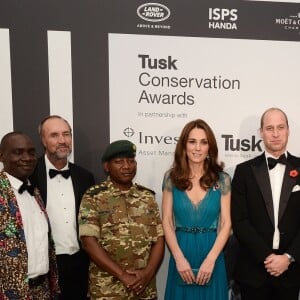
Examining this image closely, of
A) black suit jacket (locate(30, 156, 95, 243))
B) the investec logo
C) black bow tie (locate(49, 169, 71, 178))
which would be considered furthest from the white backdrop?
black bow tie (locate(49, 169, 71, 178))

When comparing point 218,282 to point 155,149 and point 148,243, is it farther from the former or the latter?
point 155,149

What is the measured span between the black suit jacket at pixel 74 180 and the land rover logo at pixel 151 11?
156 centimetres

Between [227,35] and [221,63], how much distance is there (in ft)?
0.88

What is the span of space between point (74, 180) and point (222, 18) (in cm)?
205

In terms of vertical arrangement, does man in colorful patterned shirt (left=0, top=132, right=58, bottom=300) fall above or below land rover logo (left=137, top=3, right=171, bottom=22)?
below

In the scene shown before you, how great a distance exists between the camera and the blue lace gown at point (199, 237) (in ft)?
8.68

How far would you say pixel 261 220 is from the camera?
2.60 meters

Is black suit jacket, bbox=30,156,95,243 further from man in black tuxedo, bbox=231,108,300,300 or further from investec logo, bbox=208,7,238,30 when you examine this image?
investec logo, bbox=208,7,238,30

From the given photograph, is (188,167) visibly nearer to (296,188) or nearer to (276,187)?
(276,187)

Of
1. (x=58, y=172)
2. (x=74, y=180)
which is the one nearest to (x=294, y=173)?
(x=74, y=180)

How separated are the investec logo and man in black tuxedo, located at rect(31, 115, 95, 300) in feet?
5.63

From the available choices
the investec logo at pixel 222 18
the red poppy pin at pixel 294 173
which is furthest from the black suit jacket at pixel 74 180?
the investec logo at pixel 222 18

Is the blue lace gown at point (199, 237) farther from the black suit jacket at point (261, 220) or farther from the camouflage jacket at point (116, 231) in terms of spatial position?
the camouflage jacket at point (116, 231)

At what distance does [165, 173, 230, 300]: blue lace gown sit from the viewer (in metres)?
2.64
